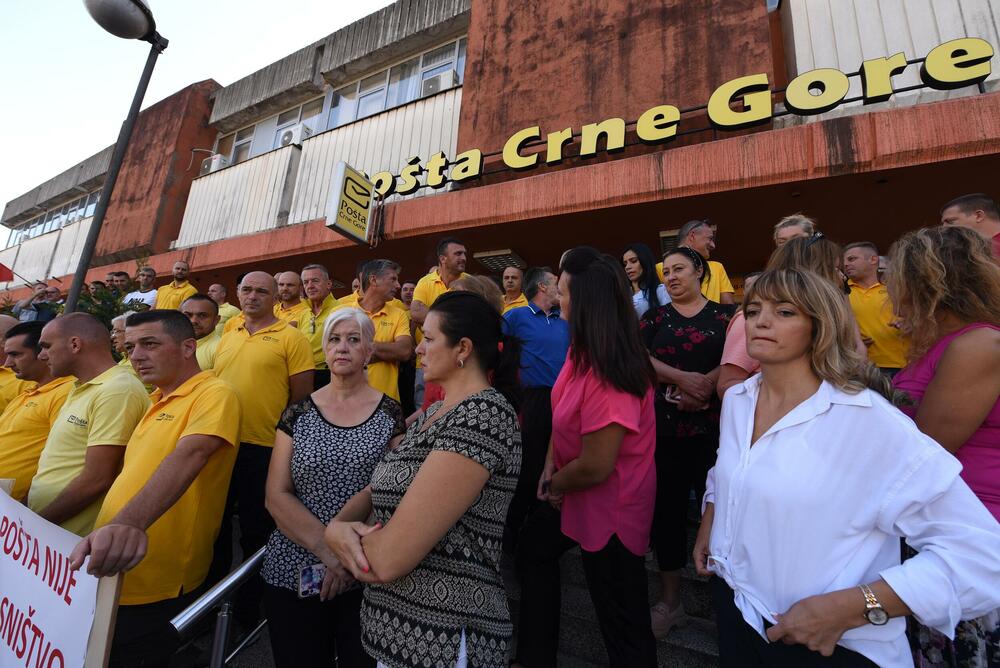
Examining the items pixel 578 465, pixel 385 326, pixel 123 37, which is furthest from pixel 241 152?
pixel 578 465

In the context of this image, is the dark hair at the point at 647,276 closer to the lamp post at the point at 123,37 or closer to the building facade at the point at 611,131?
the building facade at the point at 611,131

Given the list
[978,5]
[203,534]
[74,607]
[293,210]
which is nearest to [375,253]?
[293,210]

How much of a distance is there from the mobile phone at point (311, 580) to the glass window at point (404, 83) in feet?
31.7

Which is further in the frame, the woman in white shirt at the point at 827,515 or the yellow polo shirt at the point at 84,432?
the yellow polo shirt at the point at 84,432

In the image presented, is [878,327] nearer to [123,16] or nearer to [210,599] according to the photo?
[210,599]

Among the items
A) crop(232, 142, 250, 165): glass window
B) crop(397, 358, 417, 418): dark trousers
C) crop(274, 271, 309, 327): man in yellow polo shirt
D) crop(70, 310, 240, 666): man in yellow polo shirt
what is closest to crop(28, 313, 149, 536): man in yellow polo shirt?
crop(70, 310, 240, 666): man in yellow polo shirt

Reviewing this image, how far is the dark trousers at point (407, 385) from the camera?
4.27 m

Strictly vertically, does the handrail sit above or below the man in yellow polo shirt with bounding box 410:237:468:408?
below

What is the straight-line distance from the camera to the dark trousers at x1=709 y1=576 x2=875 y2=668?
45.8 inches

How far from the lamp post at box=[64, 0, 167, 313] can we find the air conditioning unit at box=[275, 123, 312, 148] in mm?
6367

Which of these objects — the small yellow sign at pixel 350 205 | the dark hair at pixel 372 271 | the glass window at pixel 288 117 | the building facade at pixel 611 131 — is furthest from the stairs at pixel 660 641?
the glass window at pixel 288 117

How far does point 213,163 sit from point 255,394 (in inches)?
458

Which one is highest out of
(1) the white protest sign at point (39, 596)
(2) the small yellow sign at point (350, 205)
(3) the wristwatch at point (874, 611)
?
(2) the small yellow sign at point (350, 205)

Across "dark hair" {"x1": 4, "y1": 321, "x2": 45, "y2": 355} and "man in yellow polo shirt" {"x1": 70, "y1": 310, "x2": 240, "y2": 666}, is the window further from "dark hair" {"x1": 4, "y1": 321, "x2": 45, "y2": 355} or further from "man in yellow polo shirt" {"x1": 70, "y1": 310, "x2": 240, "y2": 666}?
"man in yellow polo shirt" {"x1": 70, "y1": 310, "x2": 240, "y2": 666}
